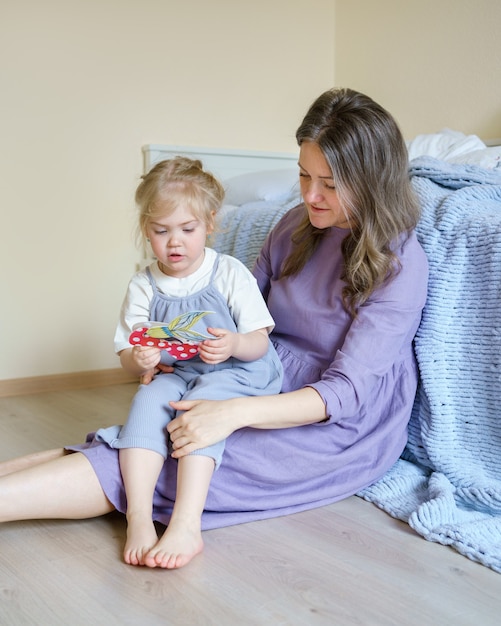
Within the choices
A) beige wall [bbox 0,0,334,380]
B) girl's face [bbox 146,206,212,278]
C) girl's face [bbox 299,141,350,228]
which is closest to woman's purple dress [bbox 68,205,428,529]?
girl's face [bbox 299,141,350,228]

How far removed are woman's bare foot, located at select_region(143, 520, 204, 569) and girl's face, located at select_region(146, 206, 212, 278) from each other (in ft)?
1.62

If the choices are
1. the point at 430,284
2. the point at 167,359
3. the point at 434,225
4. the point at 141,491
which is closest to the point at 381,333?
the point at 430,284

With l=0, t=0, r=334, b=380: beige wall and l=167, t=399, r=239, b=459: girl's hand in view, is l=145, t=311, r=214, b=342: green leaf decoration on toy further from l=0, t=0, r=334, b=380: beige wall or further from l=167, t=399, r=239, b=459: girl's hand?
l=0, t=0, r=334, b=380: beige wall

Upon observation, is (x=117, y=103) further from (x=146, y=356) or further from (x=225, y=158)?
(x=146, y=356)

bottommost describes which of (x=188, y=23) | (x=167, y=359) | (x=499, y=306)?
(x=167, y=359)

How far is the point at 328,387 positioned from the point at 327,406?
36mm

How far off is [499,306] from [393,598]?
63cm

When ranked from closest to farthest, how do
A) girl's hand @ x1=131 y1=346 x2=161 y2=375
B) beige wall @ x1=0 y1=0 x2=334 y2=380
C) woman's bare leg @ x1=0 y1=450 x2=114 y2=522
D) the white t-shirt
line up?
woman's bare leg @ x1=0 y1=450 x2=114 y2=522 → girl's hand @ x1=131 y1=346 x2=161 y2=375 → the white t-shirt → beige wall @ x1=0 y1=0 x2=334 y2=380

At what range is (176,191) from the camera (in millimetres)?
1462

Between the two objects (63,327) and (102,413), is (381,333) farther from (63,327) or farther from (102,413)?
(63,327)

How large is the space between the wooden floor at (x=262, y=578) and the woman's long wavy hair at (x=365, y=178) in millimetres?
452

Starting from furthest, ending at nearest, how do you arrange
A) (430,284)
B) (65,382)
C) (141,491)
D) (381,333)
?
(65,382), (430,284), (381,333), (141,491)

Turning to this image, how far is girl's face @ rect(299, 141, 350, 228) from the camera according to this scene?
146 cm

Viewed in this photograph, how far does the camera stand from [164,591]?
115 centimetres
